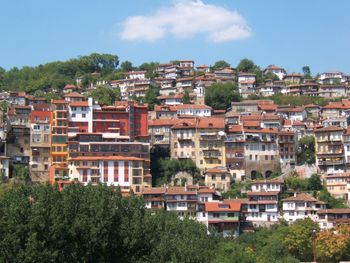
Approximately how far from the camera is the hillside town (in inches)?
2702

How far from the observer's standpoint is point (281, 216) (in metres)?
68.6

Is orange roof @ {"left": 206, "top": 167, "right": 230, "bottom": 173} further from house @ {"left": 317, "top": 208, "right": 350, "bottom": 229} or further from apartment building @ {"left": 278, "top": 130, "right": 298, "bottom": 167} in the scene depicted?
house @ {"left": 317, "top": 208, "right": 350, "bottom": 229}

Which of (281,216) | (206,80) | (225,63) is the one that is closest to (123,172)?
(281,216)

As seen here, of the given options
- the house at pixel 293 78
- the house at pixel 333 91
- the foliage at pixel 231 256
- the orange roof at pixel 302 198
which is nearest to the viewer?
the foliage at pixel 231 256

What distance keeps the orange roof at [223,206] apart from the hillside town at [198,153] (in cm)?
8

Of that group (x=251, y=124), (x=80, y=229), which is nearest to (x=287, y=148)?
(x=251, y=124)

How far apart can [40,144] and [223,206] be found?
20103 millimetres

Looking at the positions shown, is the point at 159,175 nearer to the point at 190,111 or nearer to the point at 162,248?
the point at 190,111

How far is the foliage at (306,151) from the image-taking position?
7719 centimetres

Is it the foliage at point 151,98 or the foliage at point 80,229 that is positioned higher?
the foliage at point 151,98

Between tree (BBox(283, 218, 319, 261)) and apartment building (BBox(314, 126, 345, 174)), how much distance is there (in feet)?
48.9

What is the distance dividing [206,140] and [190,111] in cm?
1369

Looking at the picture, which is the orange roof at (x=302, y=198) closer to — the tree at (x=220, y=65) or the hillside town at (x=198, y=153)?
the hillside town at (x=198, y=153)

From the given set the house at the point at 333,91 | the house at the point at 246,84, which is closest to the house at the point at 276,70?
the house at the point at 246,84
